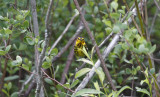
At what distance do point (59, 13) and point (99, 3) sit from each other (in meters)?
0.74

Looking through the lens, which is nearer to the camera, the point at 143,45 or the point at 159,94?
the point at 143,45

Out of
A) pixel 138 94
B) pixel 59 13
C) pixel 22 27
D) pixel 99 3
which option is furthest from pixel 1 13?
pixel 138 94

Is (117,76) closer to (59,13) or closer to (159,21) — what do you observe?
(59,13)

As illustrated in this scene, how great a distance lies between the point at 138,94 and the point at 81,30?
0.99 m

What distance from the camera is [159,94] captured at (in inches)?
55.1

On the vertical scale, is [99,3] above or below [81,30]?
above

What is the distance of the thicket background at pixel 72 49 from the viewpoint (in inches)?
50.0

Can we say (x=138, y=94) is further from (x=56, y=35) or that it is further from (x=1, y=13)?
(x=1, y=13)

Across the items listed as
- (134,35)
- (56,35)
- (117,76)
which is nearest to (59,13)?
(56,35)

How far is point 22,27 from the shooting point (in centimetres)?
145

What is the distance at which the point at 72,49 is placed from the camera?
261cm

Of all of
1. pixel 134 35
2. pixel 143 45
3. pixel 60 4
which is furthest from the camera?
pixel 60 4

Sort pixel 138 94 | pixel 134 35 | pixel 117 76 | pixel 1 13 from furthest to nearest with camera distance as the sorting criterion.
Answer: pixel 138 94
pixel 117 76
pixel 1 13
pixel 134 35

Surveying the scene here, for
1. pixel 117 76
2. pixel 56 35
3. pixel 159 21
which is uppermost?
pixel 56 35
